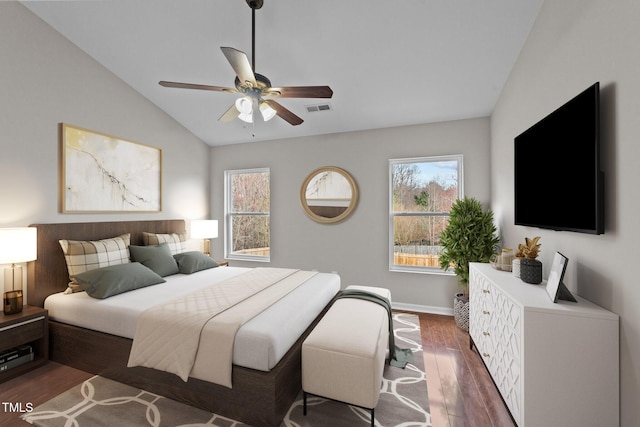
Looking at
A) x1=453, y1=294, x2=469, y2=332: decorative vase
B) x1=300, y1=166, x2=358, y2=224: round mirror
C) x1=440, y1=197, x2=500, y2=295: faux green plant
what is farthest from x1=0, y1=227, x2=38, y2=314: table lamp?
x1=453, y1=294, x2=469, y2=332: decorative vase

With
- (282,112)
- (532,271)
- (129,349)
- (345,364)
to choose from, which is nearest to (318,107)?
(282,112)

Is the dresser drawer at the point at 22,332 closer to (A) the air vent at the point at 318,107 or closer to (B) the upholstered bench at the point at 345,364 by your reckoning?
(B) the upholstered bench at the point at 345,364

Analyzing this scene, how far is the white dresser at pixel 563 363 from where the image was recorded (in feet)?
4.50

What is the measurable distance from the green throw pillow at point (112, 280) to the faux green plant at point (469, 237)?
327 cm

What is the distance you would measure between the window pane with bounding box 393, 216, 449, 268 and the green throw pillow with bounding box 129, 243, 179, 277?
2.92m

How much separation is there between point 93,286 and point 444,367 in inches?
124

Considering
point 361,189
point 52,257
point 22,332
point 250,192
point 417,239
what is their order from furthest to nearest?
point 250,192 → point 361,189 → point 417,239 → point 52,257 → point 22,332

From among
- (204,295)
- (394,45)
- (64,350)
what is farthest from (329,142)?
(64,350)

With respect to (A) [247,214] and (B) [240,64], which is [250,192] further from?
(B) [240,64]

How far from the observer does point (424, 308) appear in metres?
3.68

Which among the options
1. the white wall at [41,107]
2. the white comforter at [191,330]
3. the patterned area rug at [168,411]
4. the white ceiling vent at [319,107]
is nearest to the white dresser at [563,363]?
the patterned area rug at [168,411]

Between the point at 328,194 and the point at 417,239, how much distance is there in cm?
144

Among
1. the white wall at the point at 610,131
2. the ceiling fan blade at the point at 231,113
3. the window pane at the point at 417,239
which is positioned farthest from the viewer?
the window pane at the point at 417,239

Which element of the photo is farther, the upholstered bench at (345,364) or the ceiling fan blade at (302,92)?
the ceiling fan blade at (302,92)
